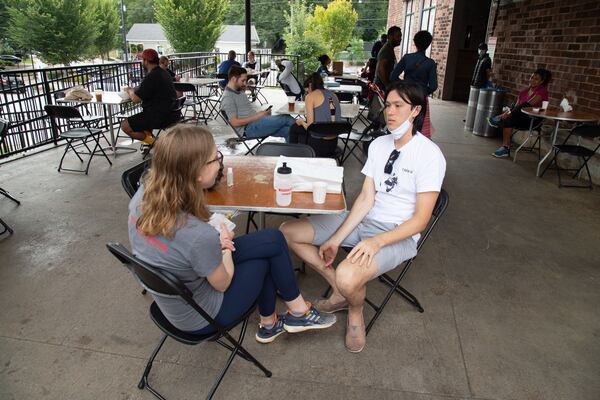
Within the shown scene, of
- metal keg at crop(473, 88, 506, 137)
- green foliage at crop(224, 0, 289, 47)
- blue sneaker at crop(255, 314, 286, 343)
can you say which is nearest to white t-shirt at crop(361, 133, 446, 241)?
blue sneaker at crop(255, 314, 286, 343)

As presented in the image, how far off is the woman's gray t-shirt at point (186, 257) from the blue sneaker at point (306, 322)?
64 cm

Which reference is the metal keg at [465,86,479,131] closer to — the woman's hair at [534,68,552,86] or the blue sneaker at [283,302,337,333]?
the woman's hair at [534,68,552,86]

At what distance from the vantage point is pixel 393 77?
5.71m

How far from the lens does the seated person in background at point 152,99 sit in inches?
196

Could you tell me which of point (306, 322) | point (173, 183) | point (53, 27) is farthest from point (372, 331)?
point (53, 27)

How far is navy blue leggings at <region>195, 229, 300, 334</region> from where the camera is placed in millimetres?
1744

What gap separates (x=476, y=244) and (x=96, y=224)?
3203mm

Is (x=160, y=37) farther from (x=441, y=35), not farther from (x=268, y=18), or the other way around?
(x=441, y=35)

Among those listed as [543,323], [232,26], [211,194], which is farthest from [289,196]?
[232,26]

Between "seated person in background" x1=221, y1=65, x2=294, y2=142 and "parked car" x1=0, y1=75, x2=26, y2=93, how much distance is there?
9.93 ft

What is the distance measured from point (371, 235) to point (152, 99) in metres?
3.86

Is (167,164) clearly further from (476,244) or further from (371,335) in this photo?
(476,244)

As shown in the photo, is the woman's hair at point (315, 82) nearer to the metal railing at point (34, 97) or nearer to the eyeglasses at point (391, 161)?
the eyeglasses at point (391, 161)

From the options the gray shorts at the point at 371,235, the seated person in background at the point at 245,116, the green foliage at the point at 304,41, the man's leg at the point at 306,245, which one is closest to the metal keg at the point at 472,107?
the seated person in background at the point at 245,116
